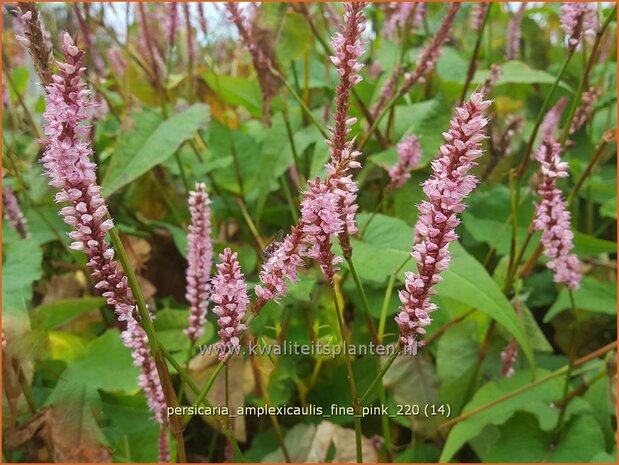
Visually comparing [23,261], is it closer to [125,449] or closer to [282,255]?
[125,449]

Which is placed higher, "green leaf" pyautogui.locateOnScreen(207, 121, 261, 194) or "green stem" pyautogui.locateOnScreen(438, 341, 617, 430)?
"green leaf" pyautogui.locateOnScreen(207, 121, 261, 194)

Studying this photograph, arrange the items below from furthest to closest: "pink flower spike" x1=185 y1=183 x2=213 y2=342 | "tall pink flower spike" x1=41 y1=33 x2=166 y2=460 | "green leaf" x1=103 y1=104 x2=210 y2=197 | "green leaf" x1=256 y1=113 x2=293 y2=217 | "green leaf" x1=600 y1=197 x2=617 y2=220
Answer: "green leaf" x1=600 y1=197 x2=617 y2=220 < "green leaf" x1=256 y1=113 x2=293 y2=217 < "green leaf" x1=103 y1=104 x2=210 y2=197 < "pink flower spike" x1=185 y1=183 x2=213 y2=342 < "tall pink flower spike" x1=41 y1=33 x2=166 y2=460

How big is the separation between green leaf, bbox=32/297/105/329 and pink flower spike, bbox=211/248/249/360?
41cm

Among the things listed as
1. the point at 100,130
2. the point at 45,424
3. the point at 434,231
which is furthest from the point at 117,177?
the point at 434,231

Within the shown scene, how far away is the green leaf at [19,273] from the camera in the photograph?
78 cm

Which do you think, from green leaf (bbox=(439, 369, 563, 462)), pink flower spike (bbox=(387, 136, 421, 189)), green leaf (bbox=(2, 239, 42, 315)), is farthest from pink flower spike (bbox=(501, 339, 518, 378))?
green leaf (bbox=(2, 239, 42, 315))

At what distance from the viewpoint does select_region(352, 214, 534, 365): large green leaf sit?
26.8 inches

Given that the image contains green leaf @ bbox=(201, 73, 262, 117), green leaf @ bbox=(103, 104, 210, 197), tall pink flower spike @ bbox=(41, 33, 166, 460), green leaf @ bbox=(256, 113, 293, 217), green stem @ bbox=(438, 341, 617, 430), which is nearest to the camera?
tall pink flower spike @ bbox=(41, 33, 166, 460)

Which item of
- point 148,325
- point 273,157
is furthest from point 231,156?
point 148,325

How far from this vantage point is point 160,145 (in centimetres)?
93

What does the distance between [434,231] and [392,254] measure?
13.5 inches

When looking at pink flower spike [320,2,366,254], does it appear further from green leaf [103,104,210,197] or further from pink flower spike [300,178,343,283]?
green leaf [103,104,210,197]

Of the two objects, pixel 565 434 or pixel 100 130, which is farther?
pixel 100 130

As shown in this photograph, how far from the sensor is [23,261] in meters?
0.85
